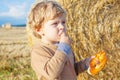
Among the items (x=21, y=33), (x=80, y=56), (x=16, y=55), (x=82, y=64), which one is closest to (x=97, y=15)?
(x=80, y=56)

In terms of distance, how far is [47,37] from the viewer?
8.81 ft

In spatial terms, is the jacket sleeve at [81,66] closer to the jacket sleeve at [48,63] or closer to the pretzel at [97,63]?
the pretzel at [97,63]

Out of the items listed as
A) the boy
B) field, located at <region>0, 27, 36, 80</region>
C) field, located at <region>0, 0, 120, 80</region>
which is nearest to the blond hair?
the boy

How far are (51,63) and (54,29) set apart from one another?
216mm

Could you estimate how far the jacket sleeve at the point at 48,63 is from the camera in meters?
2.56

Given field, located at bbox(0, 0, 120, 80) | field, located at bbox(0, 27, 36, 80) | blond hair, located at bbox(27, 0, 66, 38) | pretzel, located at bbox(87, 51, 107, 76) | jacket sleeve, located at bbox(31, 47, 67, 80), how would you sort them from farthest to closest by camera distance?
field, located at bbox(0, 27, 36, 80) < field, located at bbox(0, 0, 120, 80) < pretzel, located at bbox(87, 51, 107, 76) < blond hair, located at bbox(27, 0, 66, 38) < jacket sleeve, located at bbox(31, 47, 67, 80)

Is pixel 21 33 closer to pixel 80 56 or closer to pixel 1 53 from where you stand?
pixel 1 53

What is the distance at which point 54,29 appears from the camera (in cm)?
265

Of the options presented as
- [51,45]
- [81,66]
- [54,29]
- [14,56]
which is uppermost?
[54,29]

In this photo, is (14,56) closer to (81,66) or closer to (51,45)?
(81,66)

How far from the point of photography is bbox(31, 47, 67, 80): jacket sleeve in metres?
2.56

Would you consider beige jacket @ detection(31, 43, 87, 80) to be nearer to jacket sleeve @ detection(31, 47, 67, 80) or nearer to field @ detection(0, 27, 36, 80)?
jacket sleeve @ detection(31, 47, 67, 80)

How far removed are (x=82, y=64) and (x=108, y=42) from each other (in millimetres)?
1862

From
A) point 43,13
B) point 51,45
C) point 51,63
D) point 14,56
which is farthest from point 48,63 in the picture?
point 14,56
